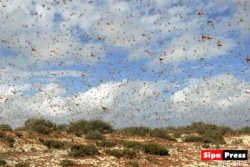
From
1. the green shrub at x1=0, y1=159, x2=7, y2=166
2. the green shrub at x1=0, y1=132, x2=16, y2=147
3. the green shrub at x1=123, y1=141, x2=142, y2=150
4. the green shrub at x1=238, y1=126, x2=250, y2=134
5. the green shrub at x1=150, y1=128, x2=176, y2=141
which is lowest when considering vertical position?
the green shrub at x1=0, y1=159, x2=7, y2=166

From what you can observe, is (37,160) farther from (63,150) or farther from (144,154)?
(144,154)

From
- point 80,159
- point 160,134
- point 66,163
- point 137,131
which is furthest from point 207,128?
point 66,163

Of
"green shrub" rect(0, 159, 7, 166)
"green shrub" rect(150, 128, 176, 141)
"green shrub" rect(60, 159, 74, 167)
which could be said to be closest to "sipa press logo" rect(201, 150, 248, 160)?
"green shrub" rect(150, 128, 176, 141)

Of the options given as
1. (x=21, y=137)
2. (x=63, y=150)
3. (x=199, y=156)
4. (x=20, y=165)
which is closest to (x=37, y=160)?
(x=20, y=165)

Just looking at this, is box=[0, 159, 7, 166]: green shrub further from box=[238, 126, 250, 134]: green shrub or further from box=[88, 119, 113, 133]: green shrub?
box=[238, 126, 250, 134]: green shrub

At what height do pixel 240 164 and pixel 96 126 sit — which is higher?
pixel 96 126

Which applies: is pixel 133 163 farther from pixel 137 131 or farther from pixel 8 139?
pixel 137 131
